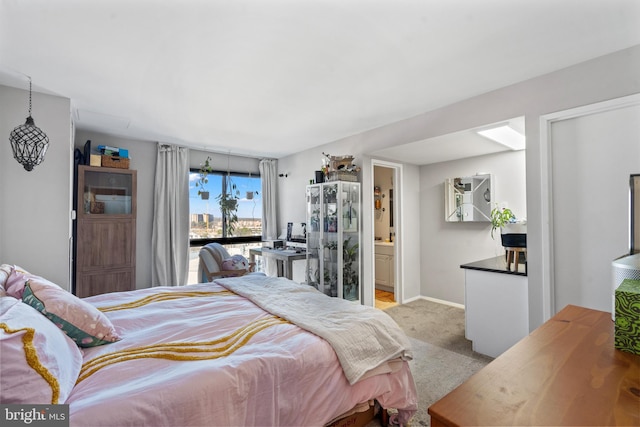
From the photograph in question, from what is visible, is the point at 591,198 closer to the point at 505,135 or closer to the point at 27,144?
the point at 505,135

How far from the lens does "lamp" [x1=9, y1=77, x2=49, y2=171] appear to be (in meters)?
2.14

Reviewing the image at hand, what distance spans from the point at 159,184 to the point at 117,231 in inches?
38.4

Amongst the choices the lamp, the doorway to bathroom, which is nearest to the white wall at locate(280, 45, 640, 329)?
the doorway to bathroom

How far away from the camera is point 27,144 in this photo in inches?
84.5

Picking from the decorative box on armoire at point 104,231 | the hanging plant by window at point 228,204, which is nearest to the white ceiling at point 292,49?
the decorative box on armoire at point 104,231

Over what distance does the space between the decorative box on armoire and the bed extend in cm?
168

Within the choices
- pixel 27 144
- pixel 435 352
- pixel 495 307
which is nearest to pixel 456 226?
pixel 495 307

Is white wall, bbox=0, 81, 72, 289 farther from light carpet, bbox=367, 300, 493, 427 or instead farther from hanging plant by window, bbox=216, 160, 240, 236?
light carpet, bbox=367, 300, 493, 427

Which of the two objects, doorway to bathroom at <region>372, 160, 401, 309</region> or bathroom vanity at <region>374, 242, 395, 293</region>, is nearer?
doorway to bathroom at <region>372, 160, 401, 309</region>

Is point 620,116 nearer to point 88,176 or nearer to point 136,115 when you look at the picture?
point 136,115

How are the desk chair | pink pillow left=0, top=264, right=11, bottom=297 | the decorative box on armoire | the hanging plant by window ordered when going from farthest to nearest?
1. the hanging plant by window
2. the decorative box on armoire
3. the desk chair
4. pink pillow left=0, top=264, right=11, bottom=297

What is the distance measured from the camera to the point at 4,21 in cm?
168

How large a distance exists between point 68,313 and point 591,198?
11.4ft

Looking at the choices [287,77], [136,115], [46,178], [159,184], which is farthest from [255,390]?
[159,184]
